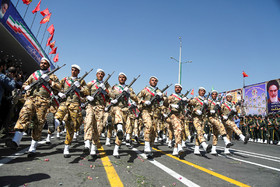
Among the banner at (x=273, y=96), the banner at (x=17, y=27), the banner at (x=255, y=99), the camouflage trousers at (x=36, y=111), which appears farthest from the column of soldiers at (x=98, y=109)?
the banner at (x=255, y=99)

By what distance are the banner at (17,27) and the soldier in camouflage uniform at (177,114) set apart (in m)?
8.89

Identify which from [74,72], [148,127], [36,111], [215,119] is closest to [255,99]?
[215,119]

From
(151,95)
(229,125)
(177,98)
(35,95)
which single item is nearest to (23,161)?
(35,95)

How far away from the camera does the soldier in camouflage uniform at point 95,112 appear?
515cm

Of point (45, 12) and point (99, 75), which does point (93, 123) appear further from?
point (45, 12)

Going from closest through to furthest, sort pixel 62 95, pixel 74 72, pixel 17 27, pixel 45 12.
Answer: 1. pixel 62 95
2. pixel 74 72
3. pixel 17 27
4. pixel 45 12

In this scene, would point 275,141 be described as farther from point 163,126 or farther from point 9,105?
point 9,105

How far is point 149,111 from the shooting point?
20.2 ft

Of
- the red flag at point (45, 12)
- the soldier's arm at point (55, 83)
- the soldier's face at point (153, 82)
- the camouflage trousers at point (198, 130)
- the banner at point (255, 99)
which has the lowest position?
the camouflage trousers at point (198, 130)

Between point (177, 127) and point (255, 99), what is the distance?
25.8 meters

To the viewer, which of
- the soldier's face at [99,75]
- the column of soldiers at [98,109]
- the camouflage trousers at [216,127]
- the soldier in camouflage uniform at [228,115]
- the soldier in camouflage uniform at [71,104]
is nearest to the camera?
the column of soldiers at [98,109]

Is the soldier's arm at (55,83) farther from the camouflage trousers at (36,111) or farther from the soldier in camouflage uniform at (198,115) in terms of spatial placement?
the soldier in camouflage uniform at (198,115)

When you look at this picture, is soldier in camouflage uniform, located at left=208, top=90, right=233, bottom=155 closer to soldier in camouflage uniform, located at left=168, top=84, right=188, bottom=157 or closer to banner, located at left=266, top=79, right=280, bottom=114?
soldier in camouflage uniform, located at left=168, top=84, right=188, bottom=157

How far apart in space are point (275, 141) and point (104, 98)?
1684cm
